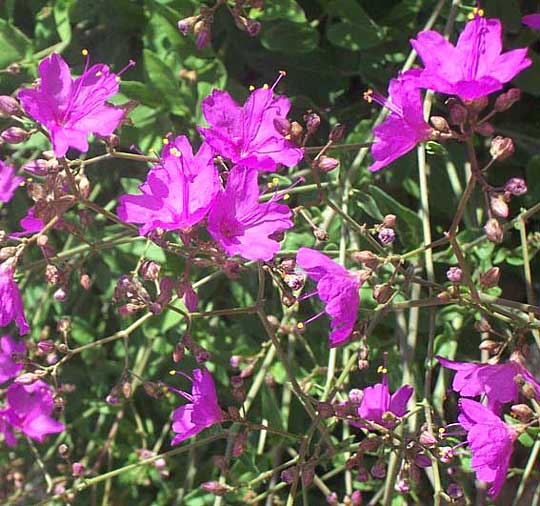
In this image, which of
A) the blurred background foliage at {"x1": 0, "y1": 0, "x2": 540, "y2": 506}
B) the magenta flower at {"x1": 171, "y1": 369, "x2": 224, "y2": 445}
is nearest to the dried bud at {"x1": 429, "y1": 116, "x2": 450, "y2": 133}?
the blurred background foliage at {"x1": 0, "y1": 0, "x2": 540, "y2": 506}

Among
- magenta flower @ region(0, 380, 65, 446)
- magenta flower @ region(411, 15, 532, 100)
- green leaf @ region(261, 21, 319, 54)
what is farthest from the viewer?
green leaf @ region(261, 21, 319, 54)

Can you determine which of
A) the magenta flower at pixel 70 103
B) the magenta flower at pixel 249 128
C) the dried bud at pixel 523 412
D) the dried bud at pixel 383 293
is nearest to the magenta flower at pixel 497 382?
the dried bud at pixel 523 412

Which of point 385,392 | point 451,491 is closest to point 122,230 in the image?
point 385,392

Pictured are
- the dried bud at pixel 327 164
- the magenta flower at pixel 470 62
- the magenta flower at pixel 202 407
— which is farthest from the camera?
A: the magenta flower at pixel 202 407

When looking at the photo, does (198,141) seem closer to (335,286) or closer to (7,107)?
(7,107)

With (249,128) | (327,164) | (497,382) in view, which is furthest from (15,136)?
(497,382)

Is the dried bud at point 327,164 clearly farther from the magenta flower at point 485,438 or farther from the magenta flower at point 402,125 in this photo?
the magenta flower at point 485,438

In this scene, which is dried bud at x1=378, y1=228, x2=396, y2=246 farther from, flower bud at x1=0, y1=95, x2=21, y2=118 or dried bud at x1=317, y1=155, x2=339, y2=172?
flower bud at x1=0, y1=95, x2=21, y2=118
